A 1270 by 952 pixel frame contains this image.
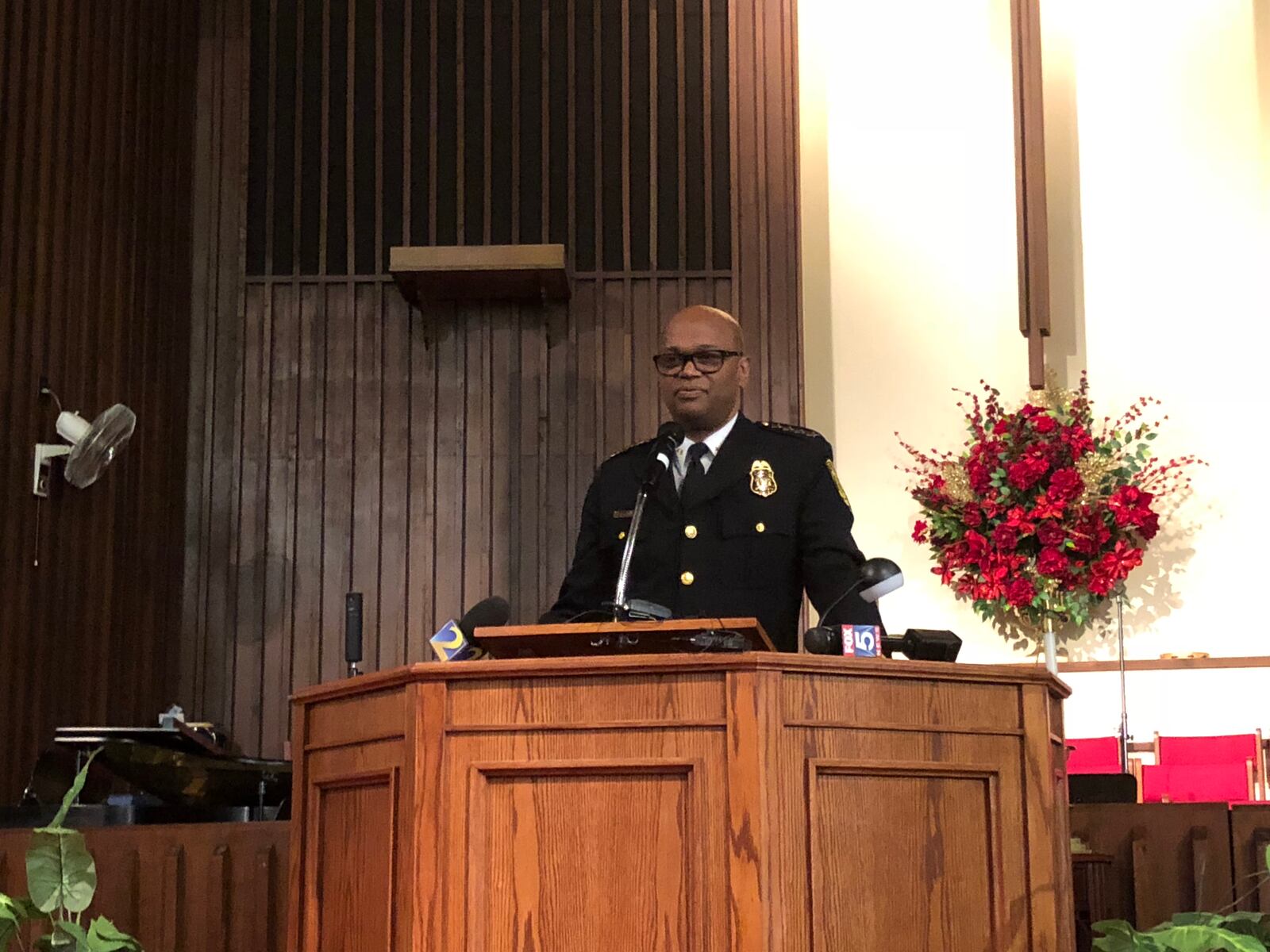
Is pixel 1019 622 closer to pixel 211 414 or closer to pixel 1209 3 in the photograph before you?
pixel 1209 3

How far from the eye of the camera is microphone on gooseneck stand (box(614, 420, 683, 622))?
8.38 feet

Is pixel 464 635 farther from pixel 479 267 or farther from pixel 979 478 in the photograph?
pixel 979 478

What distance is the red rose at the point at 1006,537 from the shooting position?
18.7 ft

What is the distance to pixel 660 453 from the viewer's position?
2.96 metres

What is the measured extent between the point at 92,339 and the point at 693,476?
2463mm

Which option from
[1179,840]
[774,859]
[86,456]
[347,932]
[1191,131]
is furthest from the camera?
[1191,131]

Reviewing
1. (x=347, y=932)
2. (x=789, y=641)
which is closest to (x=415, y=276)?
(x=789, y=641)

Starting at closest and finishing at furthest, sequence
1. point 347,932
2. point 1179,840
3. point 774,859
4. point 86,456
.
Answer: point 774,859
point 347,932
point 1179,840
point 86,456

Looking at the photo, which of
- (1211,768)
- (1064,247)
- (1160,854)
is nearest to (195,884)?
(1160,854)

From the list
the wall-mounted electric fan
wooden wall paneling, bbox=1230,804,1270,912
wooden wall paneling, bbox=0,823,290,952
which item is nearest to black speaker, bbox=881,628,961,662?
wooden wall paneling, bbox=1230,804,1270,912

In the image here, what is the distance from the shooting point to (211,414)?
613 cm

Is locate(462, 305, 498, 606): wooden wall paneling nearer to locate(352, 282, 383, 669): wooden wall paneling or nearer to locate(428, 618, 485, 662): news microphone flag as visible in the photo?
locate(352, 282, 383, 669): wooden wall paneling

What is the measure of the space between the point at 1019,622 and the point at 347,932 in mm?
3945

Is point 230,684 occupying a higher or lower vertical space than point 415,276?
lower
